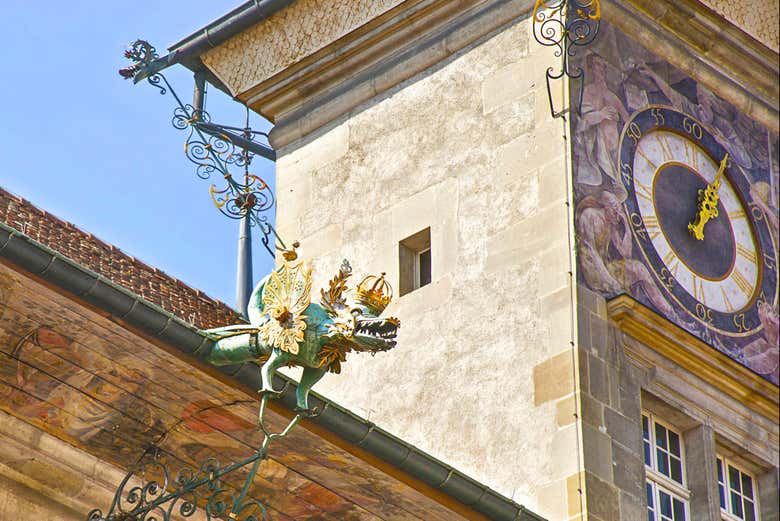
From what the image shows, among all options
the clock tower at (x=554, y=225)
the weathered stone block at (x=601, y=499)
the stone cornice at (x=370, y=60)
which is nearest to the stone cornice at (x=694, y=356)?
the clock tower at (x=554, y=225)

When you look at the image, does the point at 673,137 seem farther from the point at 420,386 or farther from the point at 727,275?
the point at 420,386

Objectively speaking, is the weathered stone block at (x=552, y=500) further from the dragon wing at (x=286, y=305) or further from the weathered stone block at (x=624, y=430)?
the dragon wing at (x=286, y=305)

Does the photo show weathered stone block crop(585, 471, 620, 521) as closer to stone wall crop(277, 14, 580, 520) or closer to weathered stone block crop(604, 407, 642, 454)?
stone wall crop(277, 14, 580, 520)

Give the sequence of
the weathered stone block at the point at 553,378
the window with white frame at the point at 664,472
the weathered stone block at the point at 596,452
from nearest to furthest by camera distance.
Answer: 1. the weathered stone block at the point at 596,452
2. the weathered stone block at the point at 553,378
3. the window with white frame at the point at 664,472

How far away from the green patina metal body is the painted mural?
5.83 meters

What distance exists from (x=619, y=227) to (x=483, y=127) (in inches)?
61.7

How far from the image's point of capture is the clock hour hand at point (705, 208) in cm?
2122

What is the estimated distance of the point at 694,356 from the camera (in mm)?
20172

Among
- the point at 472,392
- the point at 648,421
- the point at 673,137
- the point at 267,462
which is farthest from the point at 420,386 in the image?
the point at 267,462

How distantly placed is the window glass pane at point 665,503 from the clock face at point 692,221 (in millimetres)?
1706

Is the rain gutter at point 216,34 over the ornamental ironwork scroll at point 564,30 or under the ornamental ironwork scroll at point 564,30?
over

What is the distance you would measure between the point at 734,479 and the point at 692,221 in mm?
2310

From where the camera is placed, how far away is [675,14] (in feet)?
72.4

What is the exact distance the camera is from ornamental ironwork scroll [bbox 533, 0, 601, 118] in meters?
20.5
